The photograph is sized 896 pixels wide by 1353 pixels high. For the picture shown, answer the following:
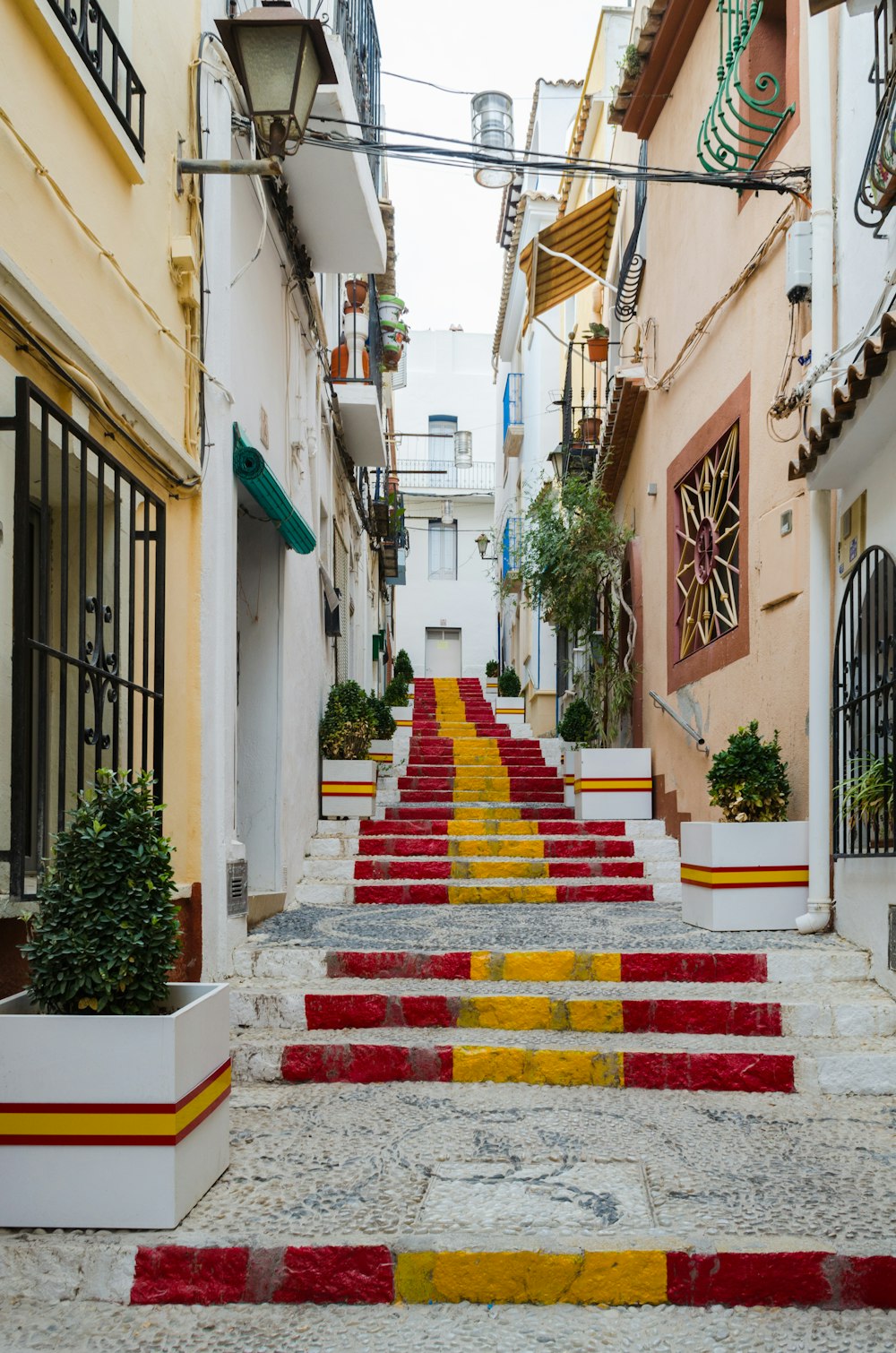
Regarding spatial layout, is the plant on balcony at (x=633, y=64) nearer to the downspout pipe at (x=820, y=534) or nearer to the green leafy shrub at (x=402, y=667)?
the downspout pipe at (x=820, y=534)

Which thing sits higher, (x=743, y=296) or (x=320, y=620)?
(x=743, y=296)

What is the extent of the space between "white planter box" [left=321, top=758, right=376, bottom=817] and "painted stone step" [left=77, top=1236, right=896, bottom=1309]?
6595 mm

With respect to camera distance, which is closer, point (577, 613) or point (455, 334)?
point (577, 613)

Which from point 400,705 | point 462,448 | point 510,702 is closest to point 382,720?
point 400,705

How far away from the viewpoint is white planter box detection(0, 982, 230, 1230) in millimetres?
3467

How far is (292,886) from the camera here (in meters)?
8.09

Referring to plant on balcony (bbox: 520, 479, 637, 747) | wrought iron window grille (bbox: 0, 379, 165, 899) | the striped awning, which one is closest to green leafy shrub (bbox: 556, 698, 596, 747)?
plant on balcony (bbox: 520, 479, 637, 747)

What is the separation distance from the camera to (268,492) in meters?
6.88

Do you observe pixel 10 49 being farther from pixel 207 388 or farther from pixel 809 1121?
pixel 809 1121

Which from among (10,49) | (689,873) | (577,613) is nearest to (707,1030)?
(689,873)

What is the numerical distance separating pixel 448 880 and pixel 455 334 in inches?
1266

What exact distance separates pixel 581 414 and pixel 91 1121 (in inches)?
627

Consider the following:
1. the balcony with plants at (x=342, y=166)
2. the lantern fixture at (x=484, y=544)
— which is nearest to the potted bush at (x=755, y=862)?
the balcony with plants at (x=342, y=166)

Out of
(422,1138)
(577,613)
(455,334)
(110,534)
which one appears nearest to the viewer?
(422,1138)
